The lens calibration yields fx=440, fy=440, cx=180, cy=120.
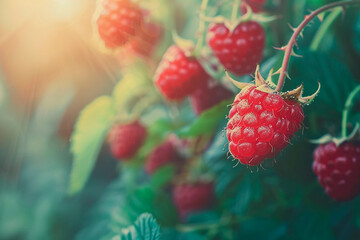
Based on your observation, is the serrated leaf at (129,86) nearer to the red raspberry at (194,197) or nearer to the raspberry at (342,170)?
the red raspberry at (194,197)

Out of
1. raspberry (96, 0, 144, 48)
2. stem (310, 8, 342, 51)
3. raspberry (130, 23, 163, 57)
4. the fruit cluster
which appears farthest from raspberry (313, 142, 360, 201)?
raspberry (130, 23, 163, 57)

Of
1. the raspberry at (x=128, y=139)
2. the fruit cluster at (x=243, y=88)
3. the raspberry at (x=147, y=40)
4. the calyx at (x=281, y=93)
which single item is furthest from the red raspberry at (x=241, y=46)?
the raspberry at (x=128, y=139)

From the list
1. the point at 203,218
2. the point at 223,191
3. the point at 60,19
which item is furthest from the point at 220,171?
the point at 60,19

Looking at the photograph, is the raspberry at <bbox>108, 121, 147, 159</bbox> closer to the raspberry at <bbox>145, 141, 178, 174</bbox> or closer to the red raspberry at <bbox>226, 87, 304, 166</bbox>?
the raspberry at <bbox>145, 141, 178, 174</bbox>

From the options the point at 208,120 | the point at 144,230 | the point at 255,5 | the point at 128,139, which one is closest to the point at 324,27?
the point at 255,5

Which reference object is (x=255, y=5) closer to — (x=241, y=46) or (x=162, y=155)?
(x=241, y=46)

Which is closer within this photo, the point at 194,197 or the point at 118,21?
the point at 118,21

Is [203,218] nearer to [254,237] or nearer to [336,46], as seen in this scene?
[254,237]
